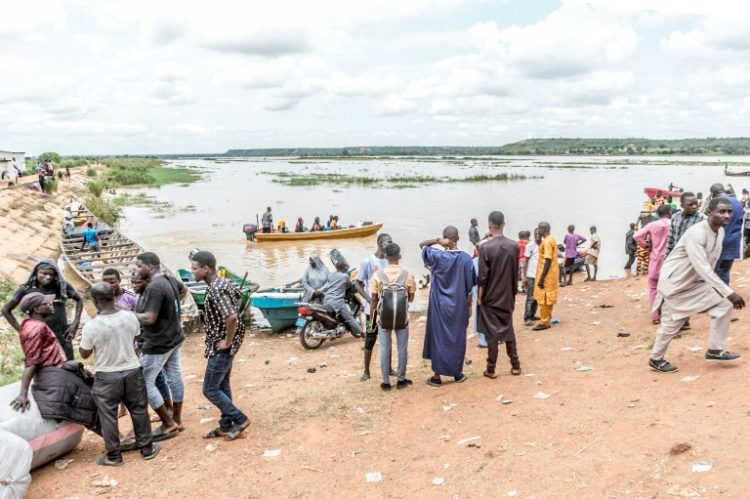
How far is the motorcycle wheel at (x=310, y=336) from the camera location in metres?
8.21

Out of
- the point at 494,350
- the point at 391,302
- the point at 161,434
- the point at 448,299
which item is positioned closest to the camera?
the point at 161,434

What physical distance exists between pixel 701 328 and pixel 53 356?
662 cm

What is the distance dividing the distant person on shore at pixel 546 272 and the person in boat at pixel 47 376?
5435 mm

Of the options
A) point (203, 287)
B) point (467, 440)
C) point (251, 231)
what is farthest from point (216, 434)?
point (251, 231)

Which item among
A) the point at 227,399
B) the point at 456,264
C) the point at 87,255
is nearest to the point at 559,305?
the point at 456,264

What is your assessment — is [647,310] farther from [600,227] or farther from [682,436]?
[600,227]

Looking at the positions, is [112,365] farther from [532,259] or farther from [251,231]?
[251,231]

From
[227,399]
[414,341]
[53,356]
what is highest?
[53,356]

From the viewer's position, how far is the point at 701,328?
636 centimetres

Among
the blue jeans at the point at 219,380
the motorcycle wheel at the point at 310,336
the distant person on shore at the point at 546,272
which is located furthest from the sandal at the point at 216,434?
the distant person on shore at the point at 546,272

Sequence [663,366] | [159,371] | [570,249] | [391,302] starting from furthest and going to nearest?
[570,249] → [391,302] → [663,366] → [159,371]

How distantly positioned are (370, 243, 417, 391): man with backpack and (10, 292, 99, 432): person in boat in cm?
258

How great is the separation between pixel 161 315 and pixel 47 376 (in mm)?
931

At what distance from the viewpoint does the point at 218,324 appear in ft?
14.3
